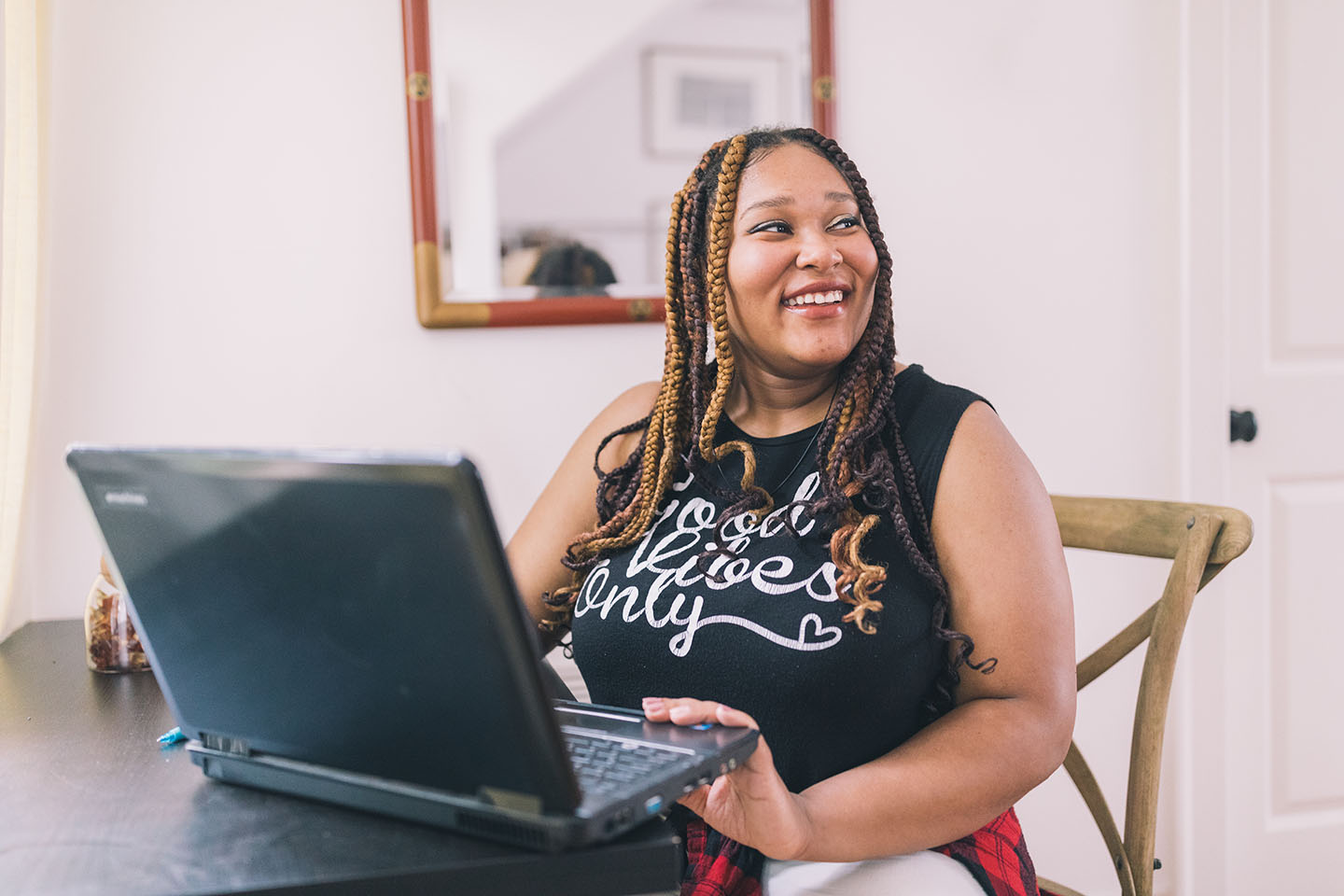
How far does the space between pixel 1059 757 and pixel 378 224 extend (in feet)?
4.14

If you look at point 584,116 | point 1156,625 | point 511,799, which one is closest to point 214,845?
point 511,799

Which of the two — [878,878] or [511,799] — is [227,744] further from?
[878,878]

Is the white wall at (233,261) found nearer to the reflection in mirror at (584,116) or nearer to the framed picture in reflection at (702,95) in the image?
the reflection in mirror at (584,116)

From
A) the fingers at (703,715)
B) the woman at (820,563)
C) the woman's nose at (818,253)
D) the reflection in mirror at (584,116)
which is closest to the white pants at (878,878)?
the woman at (820,563)

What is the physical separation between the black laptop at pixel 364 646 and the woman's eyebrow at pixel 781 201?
0.73 meters

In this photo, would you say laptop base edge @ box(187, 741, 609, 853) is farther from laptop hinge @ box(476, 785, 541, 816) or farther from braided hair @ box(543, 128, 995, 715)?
braided hair @ box(543, 128, 995, 715)

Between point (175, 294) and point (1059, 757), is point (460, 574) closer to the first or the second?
point (1059, 757)

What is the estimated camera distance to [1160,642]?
1291 millimetres

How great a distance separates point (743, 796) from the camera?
835 millimetres

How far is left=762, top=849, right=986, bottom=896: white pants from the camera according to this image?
1.02 meters

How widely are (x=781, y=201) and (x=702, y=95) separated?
63 centimetres

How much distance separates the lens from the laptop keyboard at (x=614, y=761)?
0.68 metres

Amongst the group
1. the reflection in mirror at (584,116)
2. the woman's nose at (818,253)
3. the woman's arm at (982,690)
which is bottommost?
the woman's arm at (982,690)

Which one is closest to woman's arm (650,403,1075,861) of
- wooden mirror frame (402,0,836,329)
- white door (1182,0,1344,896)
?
wooden mirror frame (402,0,836,329)
